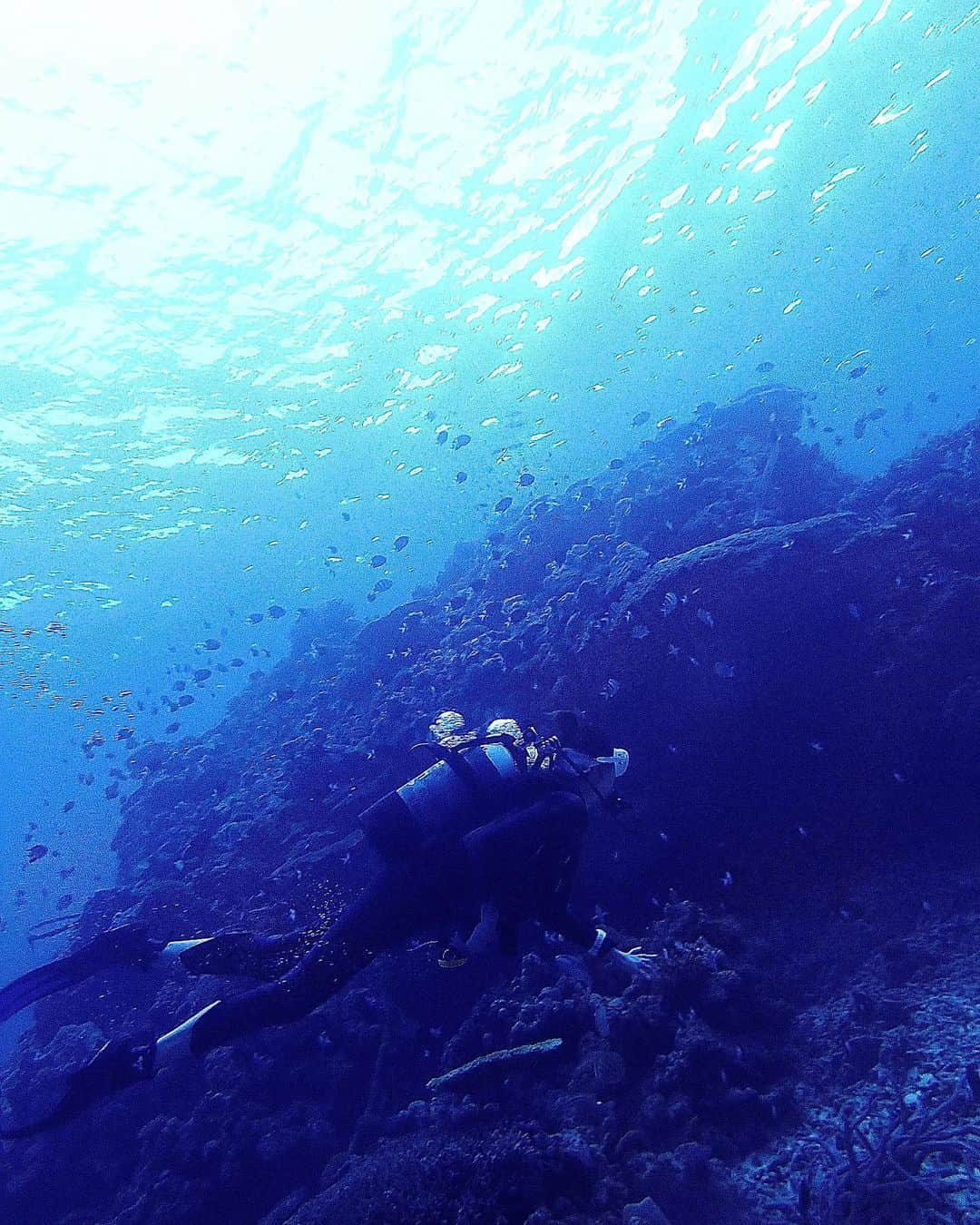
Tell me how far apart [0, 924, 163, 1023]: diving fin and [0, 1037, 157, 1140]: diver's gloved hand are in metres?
1.41

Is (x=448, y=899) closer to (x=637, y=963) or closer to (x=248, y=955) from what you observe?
(x=637, y=963)

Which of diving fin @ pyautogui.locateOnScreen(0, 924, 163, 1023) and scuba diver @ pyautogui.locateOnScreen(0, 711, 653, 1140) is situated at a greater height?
diving fin @ pyautogui.locateOnScreen(0, 924, 163, 1023)

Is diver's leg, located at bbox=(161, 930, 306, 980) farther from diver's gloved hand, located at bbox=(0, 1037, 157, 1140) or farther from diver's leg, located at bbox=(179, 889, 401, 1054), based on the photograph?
diver's gloved hand, located at bbox=(0, 1037, 157, 1140)

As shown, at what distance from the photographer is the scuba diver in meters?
→ 4.72

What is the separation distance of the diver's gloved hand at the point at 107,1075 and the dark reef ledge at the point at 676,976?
74.9 inches

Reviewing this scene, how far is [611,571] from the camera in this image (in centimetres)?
1403

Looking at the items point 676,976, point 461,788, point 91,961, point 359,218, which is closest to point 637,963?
point 676,976

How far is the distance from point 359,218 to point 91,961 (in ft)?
65.8

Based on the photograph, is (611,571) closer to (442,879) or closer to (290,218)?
(442,879)

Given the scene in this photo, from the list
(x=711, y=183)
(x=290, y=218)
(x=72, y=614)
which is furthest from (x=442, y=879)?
(x=72, y=614)

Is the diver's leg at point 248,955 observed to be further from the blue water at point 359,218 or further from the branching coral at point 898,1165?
the blue water at point 359,218

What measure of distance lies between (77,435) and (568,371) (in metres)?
33.3

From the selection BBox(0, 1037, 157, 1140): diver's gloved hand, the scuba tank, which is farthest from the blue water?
BBox(0, 1037, 157, 1140): diver's gloved hand

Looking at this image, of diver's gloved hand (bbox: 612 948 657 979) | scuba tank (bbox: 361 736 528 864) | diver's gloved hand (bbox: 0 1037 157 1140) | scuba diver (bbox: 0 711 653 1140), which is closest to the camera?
scuba diver (bbox: 0 711 653 1140)
